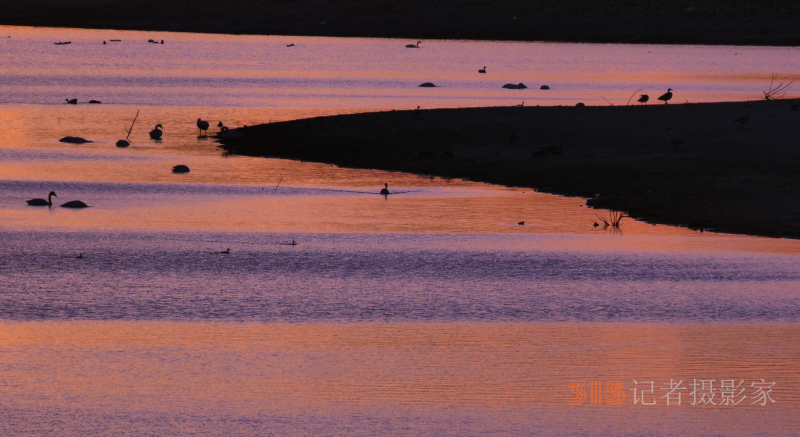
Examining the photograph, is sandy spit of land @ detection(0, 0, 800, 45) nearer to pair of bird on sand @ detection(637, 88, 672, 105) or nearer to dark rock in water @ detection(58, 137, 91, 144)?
pair of bird on sand @ detection(637, 88, 672, 105)

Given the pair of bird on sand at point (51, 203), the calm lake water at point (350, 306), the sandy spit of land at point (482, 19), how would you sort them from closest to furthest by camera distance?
1. the calm lake water at point (350, 306)
2. the pair of bird on sand at point (51, 203)
3. the sandy spit of land at point (482, 19)

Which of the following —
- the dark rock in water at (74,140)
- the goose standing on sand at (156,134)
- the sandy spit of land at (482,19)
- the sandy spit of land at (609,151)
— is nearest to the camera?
the sandy spit of land at (609,151)

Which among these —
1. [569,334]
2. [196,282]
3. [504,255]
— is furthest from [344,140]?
[569,334]

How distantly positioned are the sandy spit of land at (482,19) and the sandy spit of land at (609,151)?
52.0 metres

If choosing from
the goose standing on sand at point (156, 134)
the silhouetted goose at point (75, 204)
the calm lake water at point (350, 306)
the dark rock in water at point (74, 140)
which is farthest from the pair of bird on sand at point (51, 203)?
the goose standing on sand at point (156, 134)

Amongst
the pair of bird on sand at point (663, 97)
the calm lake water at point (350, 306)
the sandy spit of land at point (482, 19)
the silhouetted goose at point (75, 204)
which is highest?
the sandy spit of land at point (482, 19)

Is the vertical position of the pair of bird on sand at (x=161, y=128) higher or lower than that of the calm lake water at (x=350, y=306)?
higher

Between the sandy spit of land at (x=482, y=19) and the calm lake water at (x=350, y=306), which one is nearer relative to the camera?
the calm lake water at (x=350, y=306)

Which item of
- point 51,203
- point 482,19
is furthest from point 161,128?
point 482,19

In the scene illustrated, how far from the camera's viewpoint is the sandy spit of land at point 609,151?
65.4 feet

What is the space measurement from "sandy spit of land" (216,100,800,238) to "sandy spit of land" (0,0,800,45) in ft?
171

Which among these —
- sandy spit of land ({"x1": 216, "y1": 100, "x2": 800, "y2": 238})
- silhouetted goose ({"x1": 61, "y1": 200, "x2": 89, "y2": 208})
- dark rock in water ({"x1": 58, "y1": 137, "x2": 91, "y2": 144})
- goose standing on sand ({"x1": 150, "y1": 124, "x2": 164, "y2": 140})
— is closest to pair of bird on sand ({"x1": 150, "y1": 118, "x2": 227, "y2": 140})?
goose standing on sand ({"x1": 150, "y1": 124, "x2": 164, "y2": 140})

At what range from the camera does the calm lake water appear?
373 inches

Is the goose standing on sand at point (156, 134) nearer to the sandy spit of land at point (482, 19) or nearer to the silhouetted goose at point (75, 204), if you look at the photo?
the silhouetted goose at point (75, 204)
